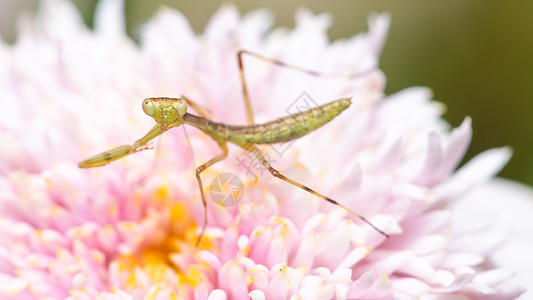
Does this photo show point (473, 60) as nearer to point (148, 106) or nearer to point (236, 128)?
point (236, 128)

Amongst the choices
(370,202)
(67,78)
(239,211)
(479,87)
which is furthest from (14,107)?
(479,87)

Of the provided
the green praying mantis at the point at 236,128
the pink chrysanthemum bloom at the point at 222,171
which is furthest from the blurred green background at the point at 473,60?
the green praying mantis at the point at 236,128

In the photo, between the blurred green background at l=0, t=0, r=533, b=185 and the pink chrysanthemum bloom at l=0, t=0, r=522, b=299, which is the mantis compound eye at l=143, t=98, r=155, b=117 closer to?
the pink chrysanthemum bloom at l=0, t=0, r=522, b=299

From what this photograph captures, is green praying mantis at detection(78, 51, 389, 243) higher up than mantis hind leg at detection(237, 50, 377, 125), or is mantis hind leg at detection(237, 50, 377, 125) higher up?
mantis hind leg at detection(237, 50, 377, 125)

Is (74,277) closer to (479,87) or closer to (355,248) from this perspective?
(355,248)

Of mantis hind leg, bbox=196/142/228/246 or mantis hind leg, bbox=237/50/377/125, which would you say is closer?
mantis hind leg, bbox=196/142/228/246

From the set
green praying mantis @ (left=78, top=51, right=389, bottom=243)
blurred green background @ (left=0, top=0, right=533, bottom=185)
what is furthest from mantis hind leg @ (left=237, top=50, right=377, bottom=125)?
blurred green background @ (left=0, top=0, right=533, bottom=185)

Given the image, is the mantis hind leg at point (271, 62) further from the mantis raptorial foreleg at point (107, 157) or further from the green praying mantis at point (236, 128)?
the mantis raptorial foreleg at point (107, 157)
